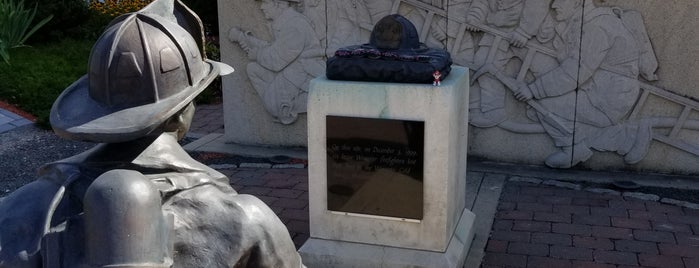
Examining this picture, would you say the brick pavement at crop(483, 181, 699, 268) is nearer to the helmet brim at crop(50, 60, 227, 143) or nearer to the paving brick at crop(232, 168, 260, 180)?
the paving brick at crop(232, 168, 260, 180)

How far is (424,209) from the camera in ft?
14.4

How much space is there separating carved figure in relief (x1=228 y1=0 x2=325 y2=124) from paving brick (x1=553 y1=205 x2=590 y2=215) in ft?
9.69

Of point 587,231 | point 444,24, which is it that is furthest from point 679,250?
point 444,24

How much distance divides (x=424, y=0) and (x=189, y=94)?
232 inches

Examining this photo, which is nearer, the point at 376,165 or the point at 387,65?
the point at 387,65

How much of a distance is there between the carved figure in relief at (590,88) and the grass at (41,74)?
6.11 meters

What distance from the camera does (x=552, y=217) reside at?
5.68 metres

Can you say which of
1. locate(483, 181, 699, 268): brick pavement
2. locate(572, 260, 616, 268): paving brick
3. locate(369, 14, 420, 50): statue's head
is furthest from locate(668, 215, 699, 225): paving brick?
locate(369, 14, 420, 50): statue's head

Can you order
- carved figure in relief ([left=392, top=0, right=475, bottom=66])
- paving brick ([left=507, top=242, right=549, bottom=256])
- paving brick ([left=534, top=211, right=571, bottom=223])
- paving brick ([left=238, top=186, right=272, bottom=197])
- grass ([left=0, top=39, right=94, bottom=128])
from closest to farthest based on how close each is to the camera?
paving brick ([left=507, top=242, right=549, bottom=256]) < paving brick ([left=534, top=211, right=571, bottom=223]) < paving brick ([left=238, top=186, right=272, bottom=197]) < carved figure in relief ([left=392, top=0, right=475, bottom=66]) < grass ([left=0, top=39, right=94, bottom=128])

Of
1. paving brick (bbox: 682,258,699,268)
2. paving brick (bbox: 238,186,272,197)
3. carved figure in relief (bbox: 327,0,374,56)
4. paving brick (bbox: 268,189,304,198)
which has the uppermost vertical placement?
carved figure in relief (bbox: 327,0,374,56)

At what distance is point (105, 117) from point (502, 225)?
452cm

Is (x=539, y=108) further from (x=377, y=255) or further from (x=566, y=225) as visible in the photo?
(x=377, y=255)

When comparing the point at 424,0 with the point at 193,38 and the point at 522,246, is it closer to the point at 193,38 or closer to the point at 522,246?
the point at 522,246

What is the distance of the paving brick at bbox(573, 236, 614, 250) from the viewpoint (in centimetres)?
505
